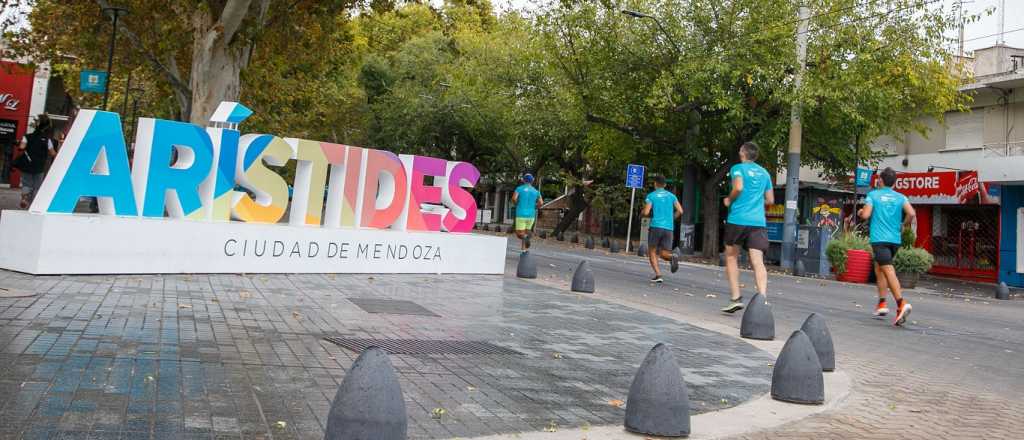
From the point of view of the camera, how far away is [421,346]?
6.93 m

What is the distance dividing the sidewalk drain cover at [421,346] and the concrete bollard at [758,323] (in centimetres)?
312

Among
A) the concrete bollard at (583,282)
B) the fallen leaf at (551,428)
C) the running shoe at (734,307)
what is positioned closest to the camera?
the fallen leaf at (551,428)

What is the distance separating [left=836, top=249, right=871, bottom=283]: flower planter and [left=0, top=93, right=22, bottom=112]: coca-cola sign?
120 feet

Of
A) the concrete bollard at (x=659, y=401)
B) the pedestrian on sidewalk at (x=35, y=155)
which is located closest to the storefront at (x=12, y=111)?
the pedestrian on sidewalk at (x=35, y=155)

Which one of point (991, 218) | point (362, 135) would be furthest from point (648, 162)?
point (362, 135)

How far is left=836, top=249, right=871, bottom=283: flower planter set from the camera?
2133cm

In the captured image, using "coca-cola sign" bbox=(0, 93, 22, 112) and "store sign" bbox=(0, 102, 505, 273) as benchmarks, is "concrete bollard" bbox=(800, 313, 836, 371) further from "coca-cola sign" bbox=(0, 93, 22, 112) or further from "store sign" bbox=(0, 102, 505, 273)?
"coca-cola sign" bbox=(0, 93, 22, 112)

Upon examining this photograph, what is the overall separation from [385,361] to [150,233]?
774cm

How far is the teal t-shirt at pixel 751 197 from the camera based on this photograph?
10.4 m

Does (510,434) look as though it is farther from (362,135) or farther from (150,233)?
(362,135)

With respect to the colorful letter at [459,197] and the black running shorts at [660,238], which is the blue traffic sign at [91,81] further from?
the black running shorts at [660,238]

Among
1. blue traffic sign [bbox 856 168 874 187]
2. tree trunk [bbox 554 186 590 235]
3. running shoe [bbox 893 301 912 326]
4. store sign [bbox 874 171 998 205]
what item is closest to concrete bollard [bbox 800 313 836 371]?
running shoe [bbox 893 301 912 326]

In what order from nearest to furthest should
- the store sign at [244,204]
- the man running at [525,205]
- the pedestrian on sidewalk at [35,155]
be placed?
the store sign at [244,204] < the pedestrian on sidewalk at [35,155] < the man running at [525,205]

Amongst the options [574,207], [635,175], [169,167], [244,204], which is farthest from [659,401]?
[574,207]
